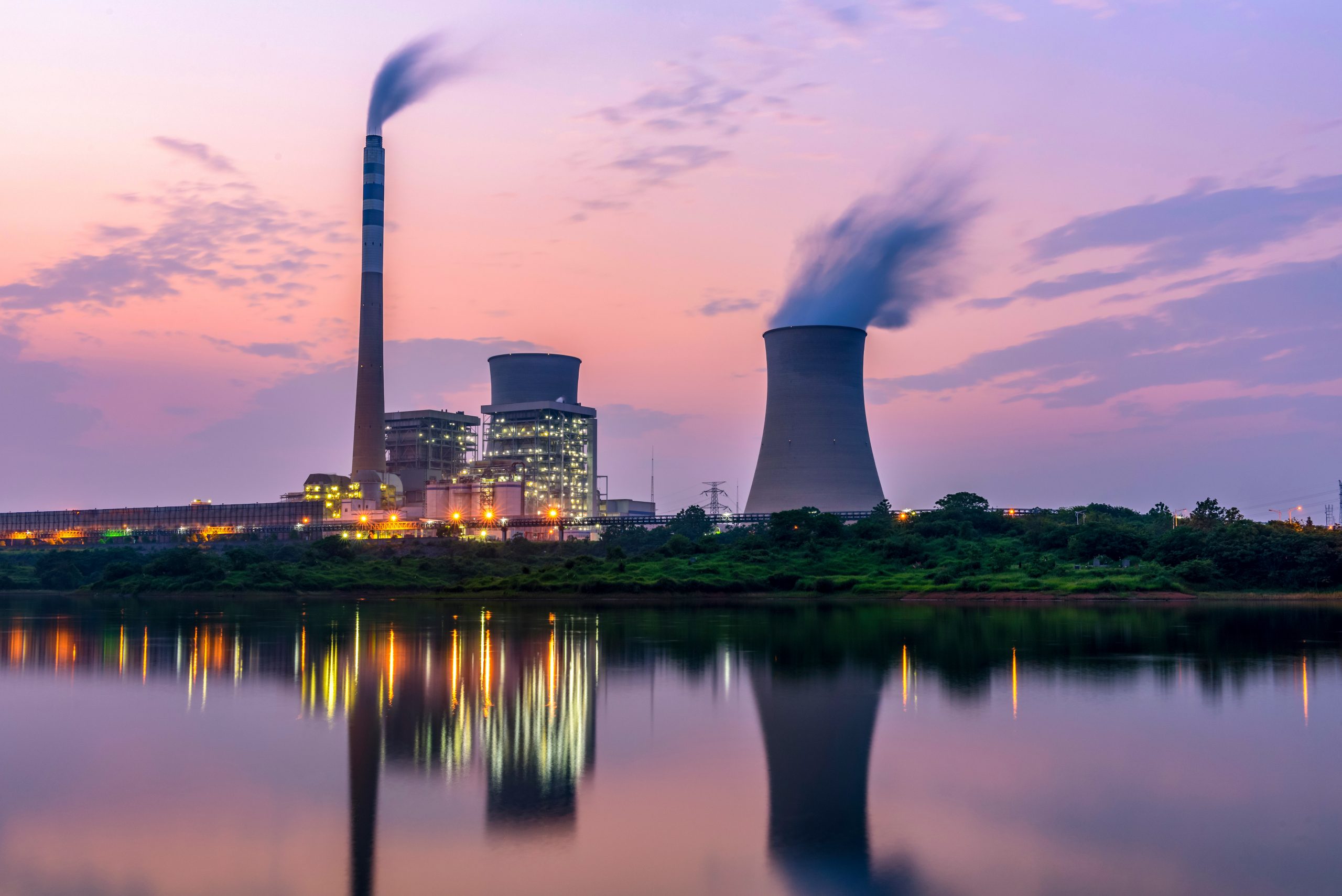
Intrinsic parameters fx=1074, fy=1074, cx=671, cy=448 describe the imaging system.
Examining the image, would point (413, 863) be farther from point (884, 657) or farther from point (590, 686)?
point (884, 657)

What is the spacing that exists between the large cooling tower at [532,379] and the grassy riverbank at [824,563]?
55.4ft

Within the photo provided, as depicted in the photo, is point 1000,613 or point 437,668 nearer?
point 437,668

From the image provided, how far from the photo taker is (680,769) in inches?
421

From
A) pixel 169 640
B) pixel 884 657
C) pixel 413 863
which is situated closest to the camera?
pixel 413 863

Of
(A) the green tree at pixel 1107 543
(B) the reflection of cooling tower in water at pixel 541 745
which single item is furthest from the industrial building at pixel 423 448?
(B) the reflection of cooling tower in water at pixel 541 745

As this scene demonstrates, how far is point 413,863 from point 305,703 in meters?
8.02

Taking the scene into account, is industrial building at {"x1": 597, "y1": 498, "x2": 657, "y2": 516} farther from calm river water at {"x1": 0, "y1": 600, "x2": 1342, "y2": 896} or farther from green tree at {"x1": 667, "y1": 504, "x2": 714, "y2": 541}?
calm river water at {"x1": 0, "y1": 600, "x2": 1342, "y2": 896}

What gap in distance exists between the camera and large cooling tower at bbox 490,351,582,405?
70.4 m

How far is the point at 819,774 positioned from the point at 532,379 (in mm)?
61421

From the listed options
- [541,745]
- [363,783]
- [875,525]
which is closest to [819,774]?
[541,745]

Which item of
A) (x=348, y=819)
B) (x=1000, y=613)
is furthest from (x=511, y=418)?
(x=348, y=819)

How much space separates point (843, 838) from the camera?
8023 mm

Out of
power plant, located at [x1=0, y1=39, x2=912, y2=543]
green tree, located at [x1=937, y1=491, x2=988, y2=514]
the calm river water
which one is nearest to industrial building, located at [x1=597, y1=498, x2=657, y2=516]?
power plant, located at [x1=0, y1=39, x2=912, y2=543]

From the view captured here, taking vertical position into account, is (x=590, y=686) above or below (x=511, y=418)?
below
